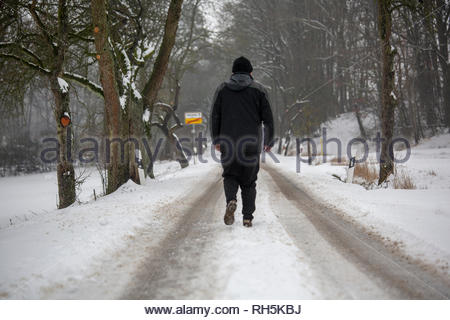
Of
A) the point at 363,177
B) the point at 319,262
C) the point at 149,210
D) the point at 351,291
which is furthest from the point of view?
the point at 363,177

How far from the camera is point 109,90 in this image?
691 centimetres

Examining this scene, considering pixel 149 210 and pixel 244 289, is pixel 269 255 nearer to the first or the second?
pixel 244 289

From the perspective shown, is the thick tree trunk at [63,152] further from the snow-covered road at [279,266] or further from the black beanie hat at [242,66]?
the black beanie hat at [242,66]

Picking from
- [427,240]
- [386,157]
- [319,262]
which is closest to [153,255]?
[319,262]

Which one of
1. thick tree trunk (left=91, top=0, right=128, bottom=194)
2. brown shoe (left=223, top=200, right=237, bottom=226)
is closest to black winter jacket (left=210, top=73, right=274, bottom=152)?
brown shoe (left=223, top=200, right=237, bottom=226)

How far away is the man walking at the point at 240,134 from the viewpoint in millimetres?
3625

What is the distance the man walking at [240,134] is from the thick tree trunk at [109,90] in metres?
4.17

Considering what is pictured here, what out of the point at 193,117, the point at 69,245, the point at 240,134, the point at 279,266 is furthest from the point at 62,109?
the point at 193,117

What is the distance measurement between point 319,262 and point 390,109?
21.1 feet

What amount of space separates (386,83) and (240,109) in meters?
5.49

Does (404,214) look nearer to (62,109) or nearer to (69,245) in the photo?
(69,245)

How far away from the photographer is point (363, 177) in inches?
354

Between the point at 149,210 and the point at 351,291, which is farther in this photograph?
the point at 149,210

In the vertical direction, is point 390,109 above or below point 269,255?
above
